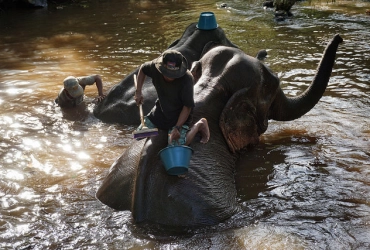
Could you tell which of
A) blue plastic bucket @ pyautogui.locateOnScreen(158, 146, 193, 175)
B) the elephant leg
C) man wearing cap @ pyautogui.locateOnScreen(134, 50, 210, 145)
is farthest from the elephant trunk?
blue plastic bucket @ pyautogui.locateOnScreen(158, 146, 193, 175)

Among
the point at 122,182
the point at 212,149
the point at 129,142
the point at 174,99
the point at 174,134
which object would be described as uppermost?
the point at 174,99

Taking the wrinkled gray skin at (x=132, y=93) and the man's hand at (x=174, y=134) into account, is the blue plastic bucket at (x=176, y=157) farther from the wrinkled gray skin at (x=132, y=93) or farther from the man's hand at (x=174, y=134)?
the wrinkled gray skin at (x=132, y=93)

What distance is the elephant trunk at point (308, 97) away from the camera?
6.00 metres

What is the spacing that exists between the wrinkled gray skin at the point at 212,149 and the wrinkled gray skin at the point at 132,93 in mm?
1540

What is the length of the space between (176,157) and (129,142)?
7.98 ft

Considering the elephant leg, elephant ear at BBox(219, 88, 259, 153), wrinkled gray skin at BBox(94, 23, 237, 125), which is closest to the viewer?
the elephant leg

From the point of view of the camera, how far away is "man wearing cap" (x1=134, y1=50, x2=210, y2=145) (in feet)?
14.6

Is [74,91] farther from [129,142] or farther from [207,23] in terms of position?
[207,23]

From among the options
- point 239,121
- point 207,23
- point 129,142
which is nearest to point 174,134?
point 239,121

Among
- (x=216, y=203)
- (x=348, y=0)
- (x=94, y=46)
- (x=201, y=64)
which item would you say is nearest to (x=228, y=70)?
(x=201, y=64)

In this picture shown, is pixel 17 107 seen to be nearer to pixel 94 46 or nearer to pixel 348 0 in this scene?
pixel 94 46

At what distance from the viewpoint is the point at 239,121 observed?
559 cm

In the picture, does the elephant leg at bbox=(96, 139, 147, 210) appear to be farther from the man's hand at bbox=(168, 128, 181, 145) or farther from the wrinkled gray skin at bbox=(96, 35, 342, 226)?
the man's hand at bbox=(168, 128, 181, 145)

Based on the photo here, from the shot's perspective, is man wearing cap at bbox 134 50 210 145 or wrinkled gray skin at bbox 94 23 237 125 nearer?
man wearing cap at bbox 134 50 210 145
